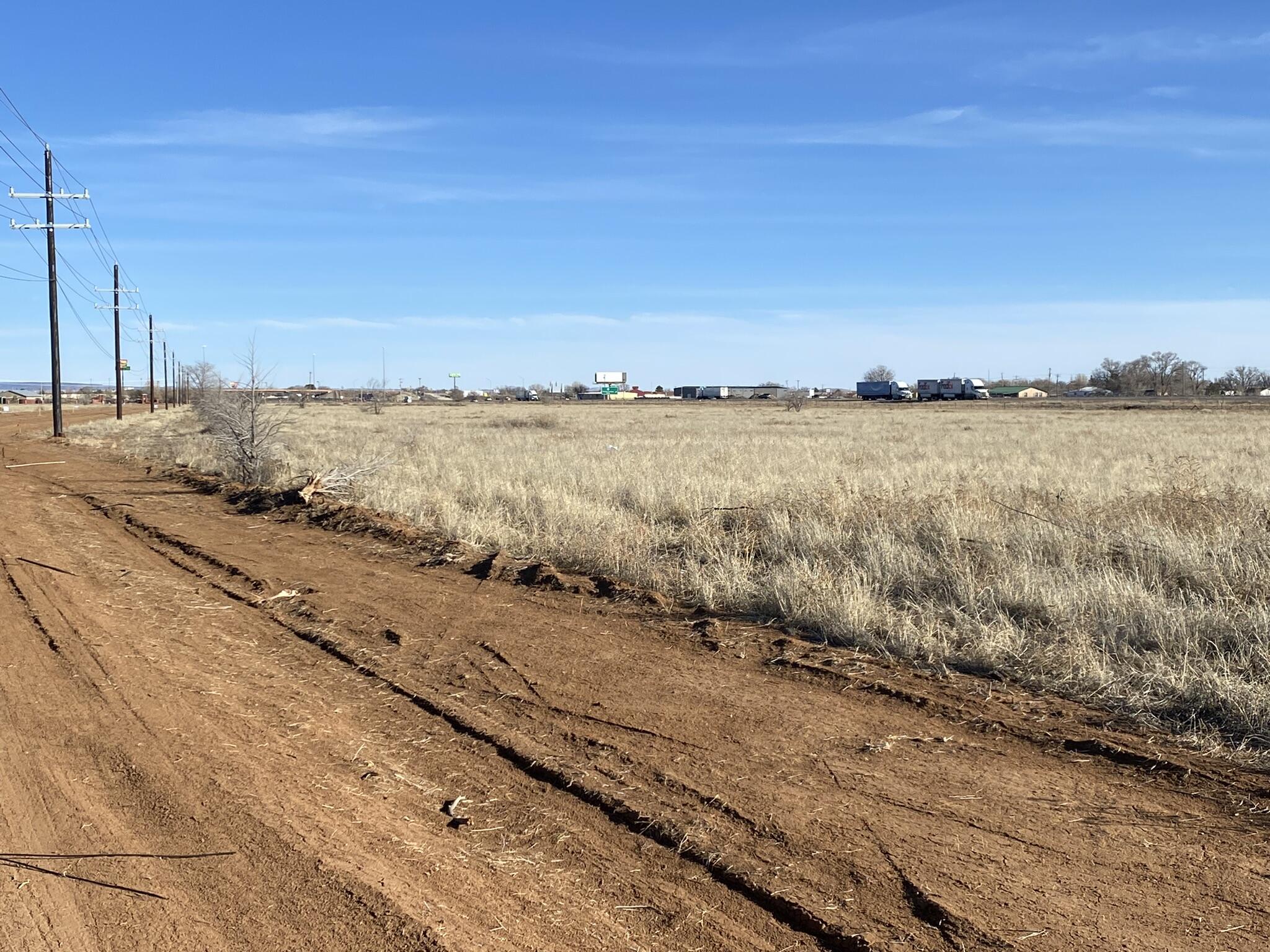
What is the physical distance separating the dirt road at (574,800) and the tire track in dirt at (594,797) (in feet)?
0.05

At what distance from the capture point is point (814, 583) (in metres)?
8.73

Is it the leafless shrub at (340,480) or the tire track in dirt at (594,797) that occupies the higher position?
the leafless shrub at (340,480)

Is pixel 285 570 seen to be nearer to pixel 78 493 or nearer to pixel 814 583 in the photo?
pixel 814 583

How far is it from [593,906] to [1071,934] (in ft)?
6.05

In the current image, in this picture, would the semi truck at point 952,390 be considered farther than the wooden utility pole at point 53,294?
Yes

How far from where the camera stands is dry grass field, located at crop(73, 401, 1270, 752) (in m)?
6.86

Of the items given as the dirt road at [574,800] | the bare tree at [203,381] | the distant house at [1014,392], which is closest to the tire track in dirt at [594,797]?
the dirt road at [574,800]

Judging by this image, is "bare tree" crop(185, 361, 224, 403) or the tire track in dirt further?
"bare tree" crop(185, 361, 224, 403)

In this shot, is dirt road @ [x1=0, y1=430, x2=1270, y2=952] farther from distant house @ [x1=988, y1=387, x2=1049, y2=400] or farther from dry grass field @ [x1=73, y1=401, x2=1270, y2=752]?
distant house @ [x1=988, y1=387, x2=1049, y2=400]

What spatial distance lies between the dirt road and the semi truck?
126 m

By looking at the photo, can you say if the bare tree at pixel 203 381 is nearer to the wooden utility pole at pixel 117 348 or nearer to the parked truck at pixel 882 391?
the wooden utility pole at pixel 117 348

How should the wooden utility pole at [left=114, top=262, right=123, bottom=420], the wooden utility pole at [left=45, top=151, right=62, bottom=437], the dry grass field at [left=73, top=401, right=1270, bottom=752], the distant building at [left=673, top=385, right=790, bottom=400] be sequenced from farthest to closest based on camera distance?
the distant building at [left=673, top=385, right=790, bottom=400], the wooden utility pole at [left=114, top=262, right=123, bottom=420], the wooden utility pole at [left=45, top=151, right=62, bottom=437], the dry grass field at [left=73, top=401, right=1270, bottom=752]

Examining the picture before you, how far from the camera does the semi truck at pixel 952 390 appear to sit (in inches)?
4973

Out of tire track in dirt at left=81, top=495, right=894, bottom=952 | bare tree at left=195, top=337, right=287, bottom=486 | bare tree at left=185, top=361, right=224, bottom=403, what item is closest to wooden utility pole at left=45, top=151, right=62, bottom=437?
bare tree at left=185, top=361, right=224, bottom=403
